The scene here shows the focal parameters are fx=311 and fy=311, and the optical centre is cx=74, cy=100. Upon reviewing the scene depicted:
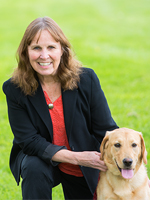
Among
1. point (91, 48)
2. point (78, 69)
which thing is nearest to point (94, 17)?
point (91, 48)

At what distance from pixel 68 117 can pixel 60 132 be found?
19 centimetres

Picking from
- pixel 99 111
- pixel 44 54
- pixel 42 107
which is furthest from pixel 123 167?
pixel 44 54

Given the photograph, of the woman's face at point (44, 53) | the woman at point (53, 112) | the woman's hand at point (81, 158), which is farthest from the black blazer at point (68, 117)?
the woman's face at point (44, 53)

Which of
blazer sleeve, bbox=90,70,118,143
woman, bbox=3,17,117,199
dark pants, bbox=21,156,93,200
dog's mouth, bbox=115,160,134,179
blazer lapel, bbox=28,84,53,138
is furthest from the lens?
blazer sleeve, bbox=90,70,118,143

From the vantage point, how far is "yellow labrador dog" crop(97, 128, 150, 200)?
2.64 meters

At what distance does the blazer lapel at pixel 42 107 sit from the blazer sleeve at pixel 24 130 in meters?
0.11

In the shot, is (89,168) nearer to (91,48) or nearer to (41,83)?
(41,83)

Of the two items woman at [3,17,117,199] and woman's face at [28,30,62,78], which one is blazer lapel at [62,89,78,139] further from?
woman's face at [28,30,62,78]

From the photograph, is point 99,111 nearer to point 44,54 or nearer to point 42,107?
point 42,107

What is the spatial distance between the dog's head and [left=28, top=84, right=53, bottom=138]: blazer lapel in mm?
591

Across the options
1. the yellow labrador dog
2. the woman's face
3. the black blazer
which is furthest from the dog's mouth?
the woman's face

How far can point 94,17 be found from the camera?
608 inches

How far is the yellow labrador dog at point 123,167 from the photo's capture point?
264 cm

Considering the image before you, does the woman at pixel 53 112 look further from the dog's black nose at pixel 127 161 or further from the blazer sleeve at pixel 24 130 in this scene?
the dog's black nose at pixel 127 161
